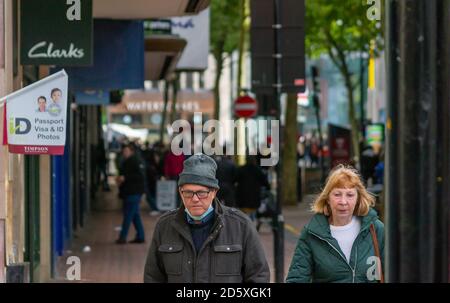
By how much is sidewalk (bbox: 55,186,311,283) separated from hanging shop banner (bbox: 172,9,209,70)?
12.9 feet

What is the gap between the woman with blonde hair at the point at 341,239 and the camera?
22.4 feet

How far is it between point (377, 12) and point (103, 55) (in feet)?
26.6

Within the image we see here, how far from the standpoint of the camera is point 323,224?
22.8ft

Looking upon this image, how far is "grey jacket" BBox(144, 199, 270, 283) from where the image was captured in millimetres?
6211

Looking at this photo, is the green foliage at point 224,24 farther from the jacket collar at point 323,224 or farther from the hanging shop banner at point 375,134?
the jacket collar at point 323,224

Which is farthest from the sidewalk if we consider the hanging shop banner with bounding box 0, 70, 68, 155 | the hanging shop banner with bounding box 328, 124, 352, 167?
the hanging shop banner with bounding box 0, 70, 68, 155

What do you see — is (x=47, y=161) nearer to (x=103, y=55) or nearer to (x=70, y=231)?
(x=103, y=55)

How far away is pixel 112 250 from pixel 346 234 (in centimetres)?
1524

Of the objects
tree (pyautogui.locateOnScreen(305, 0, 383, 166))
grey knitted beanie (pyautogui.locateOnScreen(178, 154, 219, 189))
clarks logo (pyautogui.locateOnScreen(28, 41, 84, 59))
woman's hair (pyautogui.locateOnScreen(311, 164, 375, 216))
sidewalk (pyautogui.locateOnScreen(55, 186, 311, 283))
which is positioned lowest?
sidewalk (pyautogui.locateOnScreen(55, 186, 311, 283))

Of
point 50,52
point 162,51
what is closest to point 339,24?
point 162,51

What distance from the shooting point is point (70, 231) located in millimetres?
22453

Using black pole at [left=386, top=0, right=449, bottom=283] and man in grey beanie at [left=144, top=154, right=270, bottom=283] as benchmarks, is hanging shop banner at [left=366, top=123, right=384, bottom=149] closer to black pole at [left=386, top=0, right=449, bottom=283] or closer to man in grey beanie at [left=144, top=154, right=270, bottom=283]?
man in grey beanie at [left=144, top=154, right=270, bottom=283]

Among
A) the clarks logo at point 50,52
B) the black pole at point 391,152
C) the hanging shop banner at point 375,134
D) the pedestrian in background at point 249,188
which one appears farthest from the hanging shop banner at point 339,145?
the black pole at point 391,152
